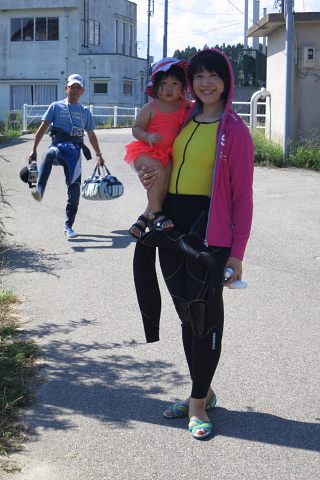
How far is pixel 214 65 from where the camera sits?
3.63m

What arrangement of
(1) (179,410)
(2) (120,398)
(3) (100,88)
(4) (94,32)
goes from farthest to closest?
(4) (94,32) → (3) (100,88) → (2) (120,398) → (1) (179,410)

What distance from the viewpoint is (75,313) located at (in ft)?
20.1

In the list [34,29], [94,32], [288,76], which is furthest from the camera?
[94,32]

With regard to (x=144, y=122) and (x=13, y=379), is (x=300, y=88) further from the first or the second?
(x=13, y=379)

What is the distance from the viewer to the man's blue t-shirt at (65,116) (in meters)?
9.10

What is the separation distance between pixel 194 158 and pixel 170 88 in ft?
1.47

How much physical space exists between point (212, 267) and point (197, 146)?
2.11ft

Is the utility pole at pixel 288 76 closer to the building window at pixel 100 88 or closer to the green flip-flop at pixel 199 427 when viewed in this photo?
the green flip-flop at pixel 199 427

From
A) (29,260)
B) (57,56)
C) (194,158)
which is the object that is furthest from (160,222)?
(57,56)

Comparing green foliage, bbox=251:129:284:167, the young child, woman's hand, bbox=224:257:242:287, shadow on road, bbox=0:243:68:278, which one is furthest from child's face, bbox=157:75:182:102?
green foliage, bbox=251:129:284:167

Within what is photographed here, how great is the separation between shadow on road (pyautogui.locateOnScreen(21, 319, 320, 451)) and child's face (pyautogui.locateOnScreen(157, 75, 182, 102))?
5.98 feet

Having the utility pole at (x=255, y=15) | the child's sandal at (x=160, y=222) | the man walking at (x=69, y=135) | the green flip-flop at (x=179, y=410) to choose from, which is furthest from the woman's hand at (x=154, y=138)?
the utility pole at (x=255, y=15)

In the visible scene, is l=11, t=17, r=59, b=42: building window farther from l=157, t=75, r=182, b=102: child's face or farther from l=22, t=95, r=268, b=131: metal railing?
Result: l=157, t=75, r=182, b=102: child's face

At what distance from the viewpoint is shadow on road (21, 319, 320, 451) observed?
384 centimetres
